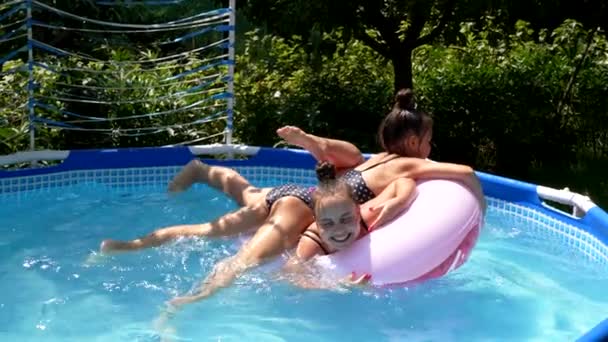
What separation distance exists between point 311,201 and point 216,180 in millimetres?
1179

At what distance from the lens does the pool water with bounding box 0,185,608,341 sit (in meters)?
4.37

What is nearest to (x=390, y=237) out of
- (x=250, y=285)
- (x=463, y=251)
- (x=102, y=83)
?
(x=463, y=251)

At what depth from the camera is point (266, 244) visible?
4.73 metres

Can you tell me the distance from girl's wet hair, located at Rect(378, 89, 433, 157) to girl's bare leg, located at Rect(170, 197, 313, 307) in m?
0.61

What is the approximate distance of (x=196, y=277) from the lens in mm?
4898

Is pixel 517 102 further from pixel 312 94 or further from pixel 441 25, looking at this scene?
pixel 312 94

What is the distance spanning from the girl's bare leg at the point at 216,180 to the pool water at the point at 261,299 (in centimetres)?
39

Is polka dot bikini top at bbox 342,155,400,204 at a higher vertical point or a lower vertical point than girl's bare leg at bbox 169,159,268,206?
higher

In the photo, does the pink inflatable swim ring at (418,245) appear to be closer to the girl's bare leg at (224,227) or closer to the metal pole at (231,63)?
the girl's bare leg at (224,227)

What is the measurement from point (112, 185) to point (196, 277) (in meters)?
2.21

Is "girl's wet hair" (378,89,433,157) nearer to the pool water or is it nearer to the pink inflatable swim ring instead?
the pink inflatable swim ring

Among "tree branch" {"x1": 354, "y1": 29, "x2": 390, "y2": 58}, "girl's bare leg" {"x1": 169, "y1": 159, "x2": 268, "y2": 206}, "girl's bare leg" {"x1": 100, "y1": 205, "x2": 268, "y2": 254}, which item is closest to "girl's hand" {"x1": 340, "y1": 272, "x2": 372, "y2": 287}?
"girl's bare leg" {"x1": 100, "y1": 205, "x2": 268, "y2": 254}

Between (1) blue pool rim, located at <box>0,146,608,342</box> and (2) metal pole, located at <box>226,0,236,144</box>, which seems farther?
(2) metal pole, located at <box>226,0,236,144</box>

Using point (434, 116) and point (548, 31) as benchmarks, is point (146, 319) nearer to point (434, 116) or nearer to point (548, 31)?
point (434, 116)
